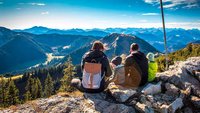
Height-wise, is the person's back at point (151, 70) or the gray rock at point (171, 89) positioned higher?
the person's back at point (151, 70)

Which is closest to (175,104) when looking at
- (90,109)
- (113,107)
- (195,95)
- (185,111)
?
(185,111)

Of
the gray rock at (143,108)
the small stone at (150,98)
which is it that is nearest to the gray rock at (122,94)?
the small stone at (150,98)

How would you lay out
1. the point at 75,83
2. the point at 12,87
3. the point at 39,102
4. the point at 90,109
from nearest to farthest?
the point at 90,109 < the point at 39,102 < the point at 75,83 < the point at 12,87

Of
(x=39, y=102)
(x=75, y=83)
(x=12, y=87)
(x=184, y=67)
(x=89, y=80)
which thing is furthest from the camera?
(x=12, y=87)

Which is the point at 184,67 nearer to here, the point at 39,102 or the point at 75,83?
the point at 75,83

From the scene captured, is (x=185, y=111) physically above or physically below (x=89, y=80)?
below

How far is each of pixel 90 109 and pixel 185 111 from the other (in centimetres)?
521

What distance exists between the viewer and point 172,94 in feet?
44.3

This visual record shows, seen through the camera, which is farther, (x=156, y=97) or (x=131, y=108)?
(x=156, y=97)

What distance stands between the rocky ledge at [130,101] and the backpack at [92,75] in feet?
2.15

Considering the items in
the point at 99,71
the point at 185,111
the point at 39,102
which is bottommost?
the point at 185,111

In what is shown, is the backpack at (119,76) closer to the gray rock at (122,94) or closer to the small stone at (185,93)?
the gray rock at (122,94)

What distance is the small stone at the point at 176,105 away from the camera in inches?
466

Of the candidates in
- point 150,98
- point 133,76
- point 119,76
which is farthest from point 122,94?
point 119,76
